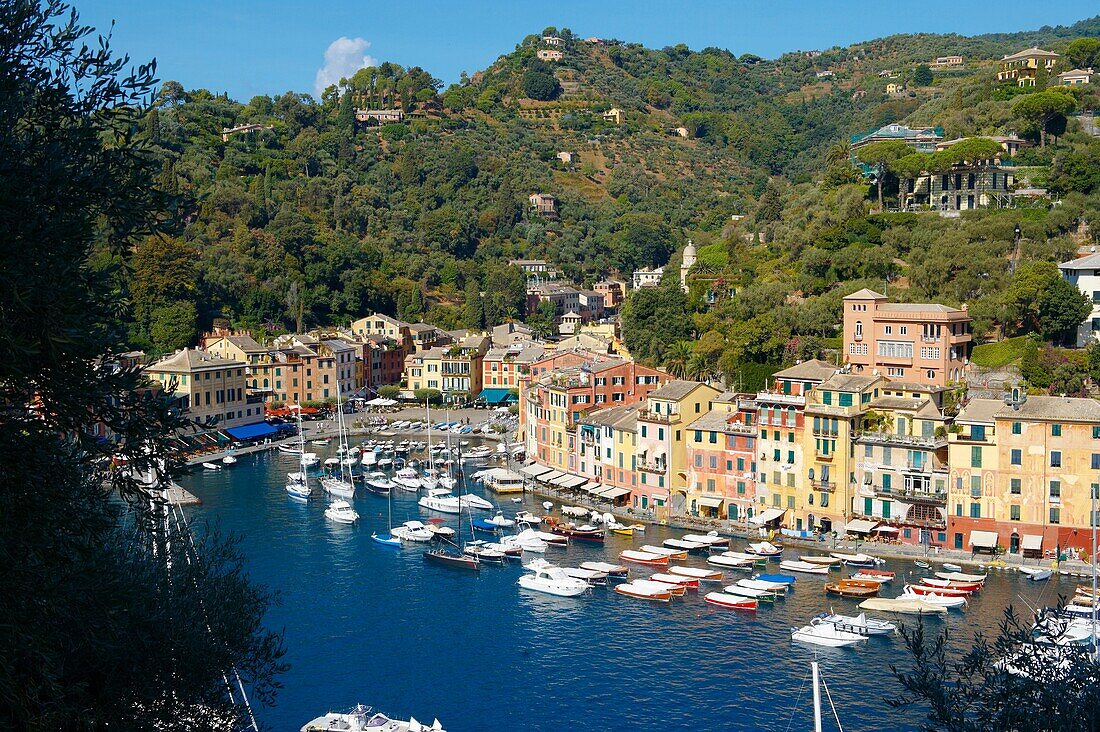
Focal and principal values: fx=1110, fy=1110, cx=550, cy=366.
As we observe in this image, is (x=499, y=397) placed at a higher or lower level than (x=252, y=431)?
higher

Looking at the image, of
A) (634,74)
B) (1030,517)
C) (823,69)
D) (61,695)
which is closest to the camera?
(61,695)

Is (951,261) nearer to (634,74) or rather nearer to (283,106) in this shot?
(283,106)

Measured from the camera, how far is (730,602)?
2734 centimetres

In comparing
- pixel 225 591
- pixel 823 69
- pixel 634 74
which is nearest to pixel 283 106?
pixel 634 74

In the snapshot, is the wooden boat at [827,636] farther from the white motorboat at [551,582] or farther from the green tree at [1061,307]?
the green tree at [1061,307]

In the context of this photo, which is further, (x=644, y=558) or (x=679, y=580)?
(x=644, y=558)

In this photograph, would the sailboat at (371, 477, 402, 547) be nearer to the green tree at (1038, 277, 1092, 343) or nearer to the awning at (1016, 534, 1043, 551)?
the awning at (1016, 534, 1043, 551)

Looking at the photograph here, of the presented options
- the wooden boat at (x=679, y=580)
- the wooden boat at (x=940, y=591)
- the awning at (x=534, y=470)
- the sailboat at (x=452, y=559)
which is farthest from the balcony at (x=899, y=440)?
the awning at (x=534, y=470)

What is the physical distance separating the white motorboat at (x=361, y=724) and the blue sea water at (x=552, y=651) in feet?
2.47

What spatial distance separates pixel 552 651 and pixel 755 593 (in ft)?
19.1

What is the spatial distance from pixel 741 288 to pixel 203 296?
105 ft

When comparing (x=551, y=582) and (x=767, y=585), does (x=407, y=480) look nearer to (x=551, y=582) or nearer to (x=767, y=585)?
(x=551, y=582)

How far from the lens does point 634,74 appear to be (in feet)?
464

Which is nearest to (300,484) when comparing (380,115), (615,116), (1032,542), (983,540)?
(983,540)
